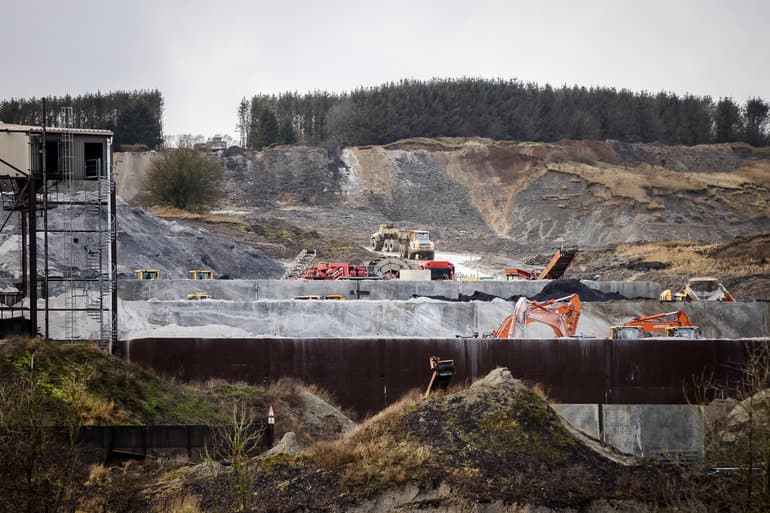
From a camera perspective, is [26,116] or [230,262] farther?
[26,116]

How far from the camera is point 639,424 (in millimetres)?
25812

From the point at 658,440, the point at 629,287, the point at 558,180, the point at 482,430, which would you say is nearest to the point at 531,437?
the point at 482,430

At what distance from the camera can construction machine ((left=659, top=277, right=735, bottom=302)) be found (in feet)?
142

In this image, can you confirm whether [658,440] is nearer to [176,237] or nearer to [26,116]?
[176,237]

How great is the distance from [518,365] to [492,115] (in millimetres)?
91058

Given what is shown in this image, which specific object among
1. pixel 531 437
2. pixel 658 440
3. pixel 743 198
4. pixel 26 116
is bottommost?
pixel 658 440

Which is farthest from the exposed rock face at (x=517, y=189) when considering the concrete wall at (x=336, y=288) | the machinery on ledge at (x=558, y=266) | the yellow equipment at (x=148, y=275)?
the yellow equipment at (x=148, y=275)

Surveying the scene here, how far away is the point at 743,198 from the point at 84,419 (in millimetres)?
85416

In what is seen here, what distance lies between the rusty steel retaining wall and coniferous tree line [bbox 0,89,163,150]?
79.9m

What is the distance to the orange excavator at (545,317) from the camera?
3466 cm

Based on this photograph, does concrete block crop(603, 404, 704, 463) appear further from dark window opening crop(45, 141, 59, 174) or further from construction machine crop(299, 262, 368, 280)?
construction machine crop(299, 262, 368, 280)

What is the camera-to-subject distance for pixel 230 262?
194 feet

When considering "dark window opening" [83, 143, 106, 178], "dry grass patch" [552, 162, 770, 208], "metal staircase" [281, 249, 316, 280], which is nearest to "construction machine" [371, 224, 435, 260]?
"metal staircase" [281, 249, 316, 280]

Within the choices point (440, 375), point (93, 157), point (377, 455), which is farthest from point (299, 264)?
point (377, 455)
